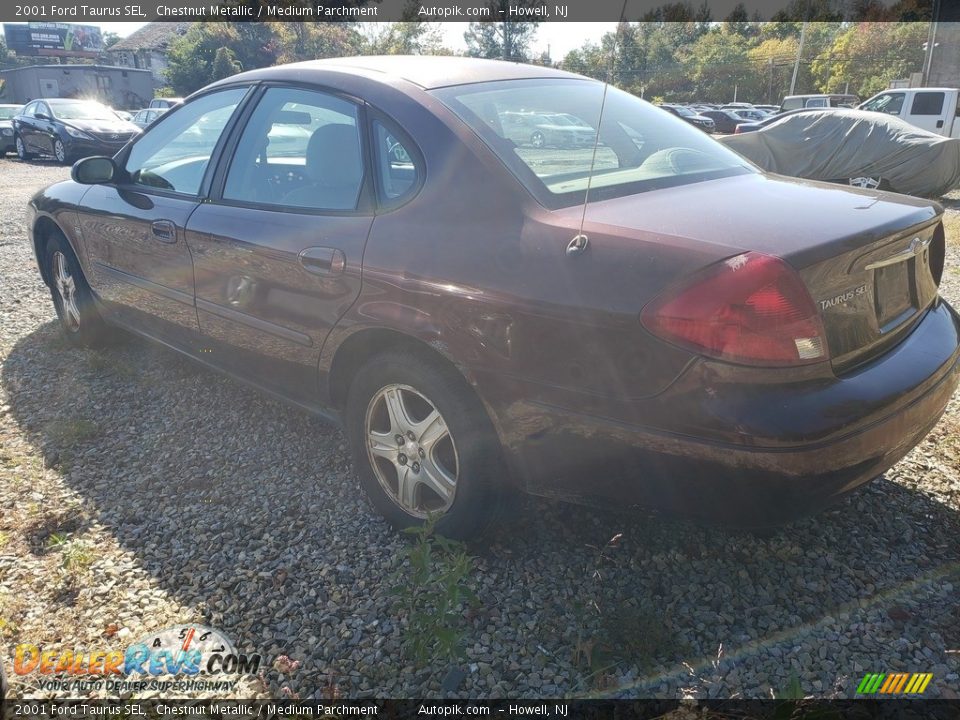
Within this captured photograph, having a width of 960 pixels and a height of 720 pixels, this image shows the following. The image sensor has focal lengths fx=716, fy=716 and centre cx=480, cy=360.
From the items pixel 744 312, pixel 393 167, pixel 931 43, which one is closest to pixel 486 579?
pixel 744 312

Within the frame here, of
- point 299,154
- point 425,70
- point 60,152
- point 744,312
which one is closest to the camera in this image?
point 744,312

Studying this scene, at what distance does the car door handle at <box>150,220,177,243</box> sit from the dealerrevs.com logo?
1.90m

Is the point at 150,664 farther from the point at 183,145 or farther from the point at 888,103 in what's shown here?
the point at 888,103

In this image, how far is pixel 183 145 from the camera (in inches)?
149

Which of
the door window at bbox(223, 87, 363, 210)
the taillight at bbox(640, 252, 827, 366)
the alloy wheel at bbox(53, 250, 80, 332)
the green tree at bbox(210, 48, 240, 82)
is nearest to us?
the taillight at bbox(640, 252, 827, 366)

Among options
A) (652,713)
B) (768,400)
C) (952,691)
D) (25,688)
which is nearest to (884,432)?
(768,400)

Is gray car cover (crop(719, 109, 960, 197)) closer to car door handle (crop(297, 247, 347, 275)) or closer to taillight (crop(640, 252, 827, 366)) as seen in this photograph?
car door handle (crop(297, 247, 347, 275))

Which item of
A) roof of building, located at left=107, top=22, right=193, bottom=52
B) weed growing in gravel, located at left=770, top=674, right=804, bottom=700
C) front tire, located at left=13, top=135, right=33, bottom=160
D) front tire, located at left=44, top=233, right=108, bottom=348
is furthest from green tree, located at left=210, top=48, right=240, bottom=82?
weed growing in gravel, located at left=770, top=674, right=804, bottom=700

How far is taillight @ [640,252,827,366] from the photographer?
188cm

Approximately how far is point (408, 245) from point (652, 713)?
1.62 metres

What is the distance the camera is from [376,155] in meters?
2.71

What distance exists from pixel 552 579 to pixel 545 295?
1049 mm

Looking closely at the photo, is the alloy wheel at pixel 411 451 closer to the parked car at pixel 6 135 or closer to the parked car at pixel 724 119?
the parked car at pixel 6 135

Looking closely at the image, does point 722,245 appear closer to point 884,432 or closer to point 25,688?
point 884,432
